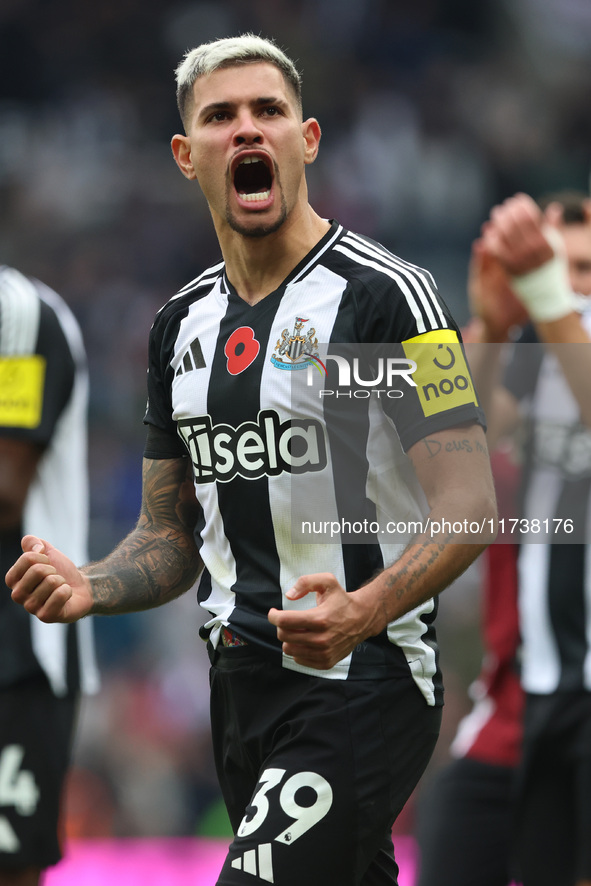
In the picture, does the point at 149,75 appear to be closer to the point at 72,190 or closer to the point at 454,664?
the point at 72,190

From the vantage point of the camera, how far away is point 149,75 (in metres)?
13.8

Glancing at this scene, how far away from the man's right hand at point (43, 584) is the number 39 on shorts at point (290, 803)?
61 cm

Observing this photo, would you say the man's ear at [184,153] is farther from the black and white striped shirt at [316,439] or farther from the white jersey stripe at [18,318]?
the white jersey stripe at [18,318]

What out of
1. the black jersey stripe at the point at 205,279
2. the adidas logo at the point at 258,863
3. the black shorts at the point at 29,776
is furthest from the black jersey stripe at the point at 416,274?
the black shorts at the point at 29,776

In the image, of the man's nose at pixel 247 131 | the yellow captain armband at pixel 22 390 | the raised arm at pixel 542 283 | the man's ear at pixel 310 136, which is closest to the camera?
the man's nose at pixel 247 131

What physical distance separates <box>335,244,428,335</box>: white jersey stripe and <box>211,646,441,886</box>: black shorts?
85cm

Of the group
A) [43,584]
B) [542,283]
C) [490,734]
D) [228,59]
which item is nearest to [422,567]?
[43,584]

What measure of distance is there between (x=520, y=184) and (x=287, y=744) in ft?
37.4

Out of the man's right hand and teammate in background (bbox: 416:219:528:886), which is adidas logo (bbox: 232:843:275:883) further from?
teammate in background (bbox: 416:219:528:886)

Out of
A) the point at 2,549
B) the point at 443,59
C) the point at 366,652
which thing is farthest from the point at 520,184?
the point at 366,652

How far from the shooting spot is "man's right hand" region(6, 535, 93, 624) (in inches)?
111

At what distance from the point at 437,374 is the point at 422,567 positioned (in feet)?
1.55

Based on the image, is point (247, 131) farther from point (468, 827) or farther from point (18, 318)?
point (468, 827)

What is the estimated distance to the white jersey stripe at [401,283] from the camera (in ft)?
9.56
